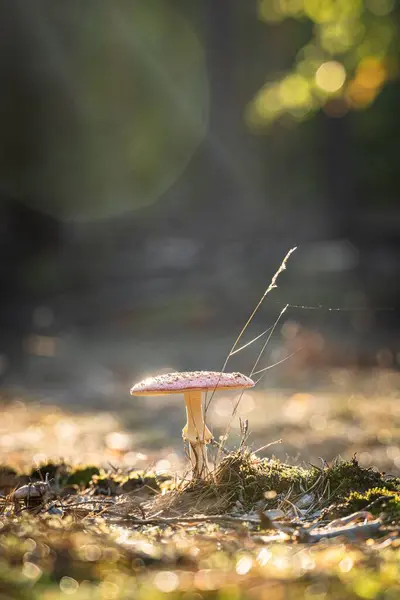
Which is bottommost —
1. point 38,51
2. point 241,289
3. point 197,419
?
point 197,419

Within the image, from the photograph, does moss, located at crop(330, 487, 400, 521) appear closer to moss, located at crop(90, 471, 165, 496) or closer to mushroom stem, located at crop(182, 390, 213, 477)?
mushroom stem, located at crop(182, 390, 213, 477)

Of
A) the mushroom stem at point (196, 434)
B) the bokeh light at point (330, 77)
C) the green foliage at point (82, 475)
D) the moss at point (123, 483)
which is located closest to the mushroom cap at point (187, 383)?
the mushroom stem at point (196, 434)

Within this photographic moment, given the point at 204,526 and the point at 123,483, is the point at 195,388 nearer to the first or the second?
the point at 204,526

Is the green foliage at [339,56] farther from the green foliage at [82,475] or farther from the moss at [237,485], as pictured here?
the moss at [237,485]

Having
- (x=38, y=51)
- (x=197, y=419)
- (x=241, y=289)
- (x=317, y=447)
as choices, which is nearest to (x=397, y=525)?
(x=197, y=419)

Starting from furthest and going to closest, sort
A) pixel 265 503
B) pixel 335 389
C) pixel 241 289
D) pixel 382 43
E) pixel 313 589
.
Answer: pixel 241 289 → pixel 335 389 → pixel 382 43 → pixel 265 503 → pixel 313 589

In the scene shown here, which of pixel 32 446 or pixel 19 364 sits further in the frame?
pixel 19 364

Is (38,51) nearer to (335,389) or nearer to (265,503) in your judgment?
(335,389)
